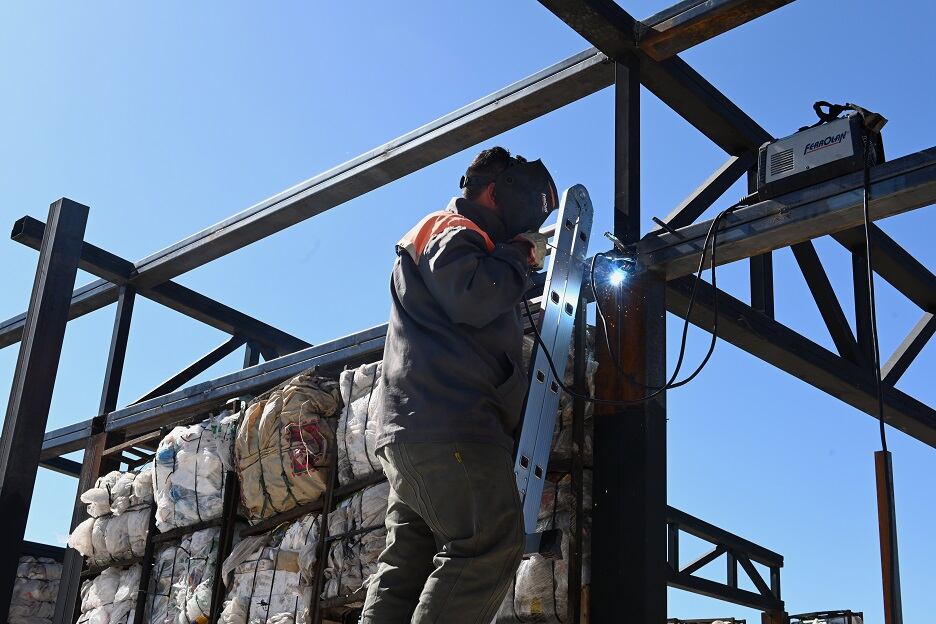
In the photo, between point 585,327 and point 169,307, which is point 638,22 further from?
point 169,307

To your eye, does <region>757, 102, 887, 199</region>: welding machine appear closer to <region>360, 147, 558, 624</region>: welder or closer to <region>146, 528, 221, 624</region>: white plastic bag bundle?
<region>360, 147, 558, 624</region>: welder

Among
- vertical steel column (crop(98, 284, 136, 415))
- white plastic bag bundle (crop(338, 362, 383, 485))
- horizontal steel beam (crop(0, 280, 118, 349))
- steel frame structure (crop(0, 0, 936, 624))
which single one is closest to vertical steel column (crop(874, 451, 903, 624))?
steel frame structure (crop(0, 0, 936, 624))

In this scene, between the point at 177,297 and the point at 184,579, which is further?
the point at 177,297

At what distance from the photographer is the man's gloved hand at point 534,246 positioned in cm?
363

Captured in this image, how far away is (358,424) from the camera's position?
5.52 m

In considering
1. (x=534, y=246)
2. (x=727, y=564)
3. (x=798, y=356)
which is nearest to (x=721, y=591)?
(x=727, y=564)

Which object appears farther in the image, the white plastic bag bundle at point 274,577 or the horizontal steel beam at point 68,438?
the horizontal steel beam at point 68,438

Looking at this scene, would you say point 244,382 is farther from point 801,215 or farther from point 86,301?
point 801,215

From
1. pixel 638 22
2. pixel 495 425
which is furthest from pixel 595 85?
pixel 495 425

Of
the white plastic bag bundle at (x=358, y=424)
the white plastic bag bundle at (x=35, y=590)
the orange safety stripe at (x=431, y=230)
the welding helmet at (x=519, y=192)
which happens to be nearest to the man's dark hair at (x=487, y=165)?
the welding helmet at (x=519, y=192)

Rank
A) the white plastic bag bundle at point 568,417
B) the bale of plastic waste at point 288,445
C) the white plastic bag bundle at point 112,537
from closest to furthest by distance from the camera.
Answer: the white plastic bag bundle at point 568,417, the bale of plastic waste at point 288,445, the white plastic bag bundle at point 112,537

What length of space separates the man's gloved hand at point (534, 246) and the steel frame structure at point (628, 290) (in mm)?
1186

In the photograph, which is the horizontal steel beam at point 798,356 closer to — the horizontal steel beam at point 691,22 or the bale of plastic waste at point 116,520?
the horizontal steel beam at point 691,22

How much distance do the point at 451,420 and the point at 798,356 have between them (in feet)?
11.8
